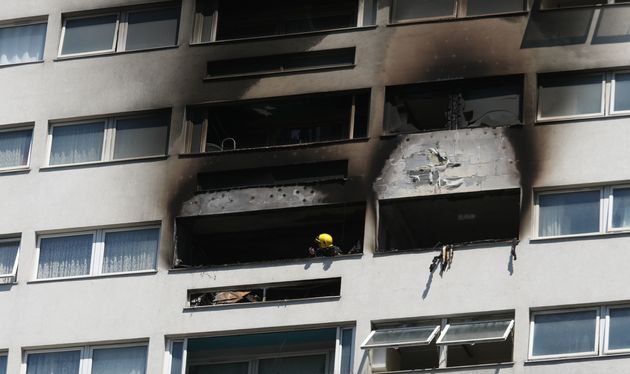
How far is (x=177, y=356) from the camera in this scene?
46281 mm

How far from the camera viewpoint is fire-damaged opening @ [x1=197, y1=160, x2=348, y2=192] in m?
47.4

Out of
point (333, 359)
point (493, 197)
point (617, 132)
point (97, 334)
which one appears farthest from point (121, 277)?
point (617, 132)

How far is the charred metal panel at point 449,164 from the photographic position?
4609 centimetres

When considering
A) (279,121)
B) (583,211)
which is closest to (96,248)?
(279,121)

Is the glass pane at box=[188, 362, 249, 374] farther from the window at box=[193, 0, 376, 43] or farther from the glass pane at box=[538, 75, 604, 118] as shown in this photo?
the glass pane at box=[538, 75, 604, 118]

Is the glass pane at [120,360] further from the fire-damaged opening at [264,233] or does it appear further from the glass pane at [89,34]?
the glass pane at [89,34]

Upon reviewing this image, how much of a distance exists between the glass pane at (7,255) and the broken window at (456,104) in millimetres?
9312

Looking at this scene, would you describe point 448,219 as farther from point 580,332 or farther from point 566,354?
point 566,354

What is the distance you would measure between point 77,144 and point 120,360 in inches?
237

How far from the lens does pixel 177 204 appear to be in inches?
1892

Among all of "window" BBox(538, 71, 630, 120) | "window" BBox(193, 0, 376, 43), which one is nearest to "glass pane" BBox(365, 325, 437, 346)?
"window" BBox(538, 71, 630, 120)

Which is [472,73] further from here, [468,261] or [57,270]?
[57,270]

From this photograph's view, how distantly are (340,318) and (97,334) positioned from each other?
5695 millimetres

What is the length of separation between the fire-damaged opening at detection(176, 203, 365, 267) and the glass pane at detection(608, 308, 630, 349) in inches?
245
